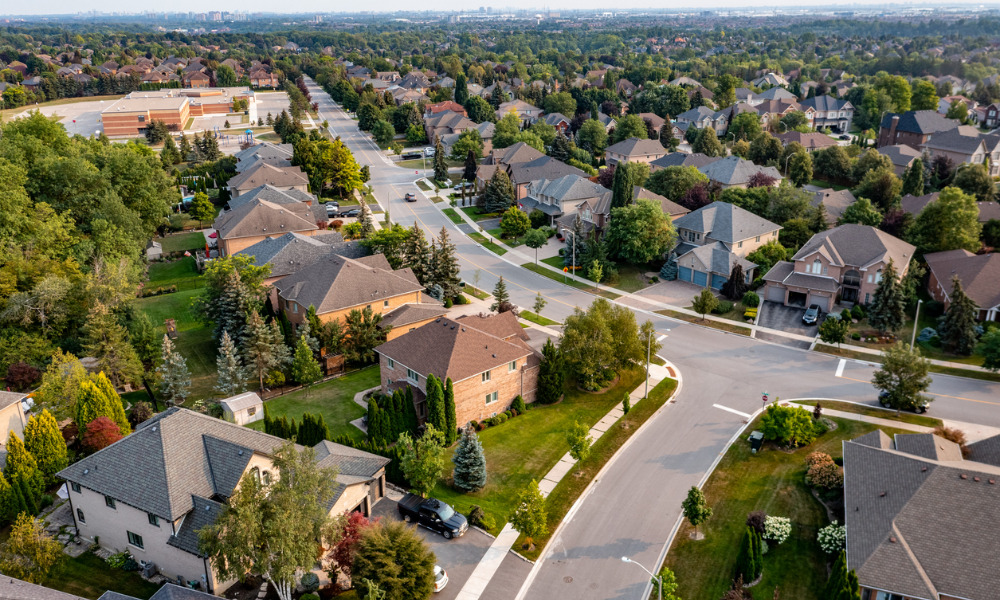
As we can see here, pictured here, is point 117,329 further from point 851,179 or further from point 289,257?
point 851,179

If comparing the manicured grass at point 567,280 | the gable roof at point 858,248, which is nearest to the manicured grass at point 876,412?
the gable roof at point 858,248

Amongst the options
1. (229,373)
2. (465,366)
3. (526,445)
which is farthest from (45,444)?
(526,445)

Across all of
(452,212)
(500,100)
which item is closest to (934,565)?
(452,212)

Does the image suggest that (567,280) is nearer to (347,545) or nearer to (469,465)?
(469,465)

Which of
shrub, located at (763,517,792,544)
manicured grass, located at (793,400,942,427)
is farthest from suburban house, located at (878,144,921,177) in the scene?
shrub, located at (763,517,792,544)

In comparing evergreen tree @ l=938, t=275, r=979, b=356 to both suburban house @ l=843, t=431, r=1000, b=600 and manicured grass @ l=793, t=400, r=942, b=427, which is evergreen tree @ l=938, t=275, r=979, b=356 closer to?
manicured grass @ l=793, t=400, r=942, b=427

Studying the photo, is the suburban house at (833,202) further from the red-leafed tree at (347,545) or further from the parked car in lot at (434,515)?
the red-leafed tree at (347,545)
